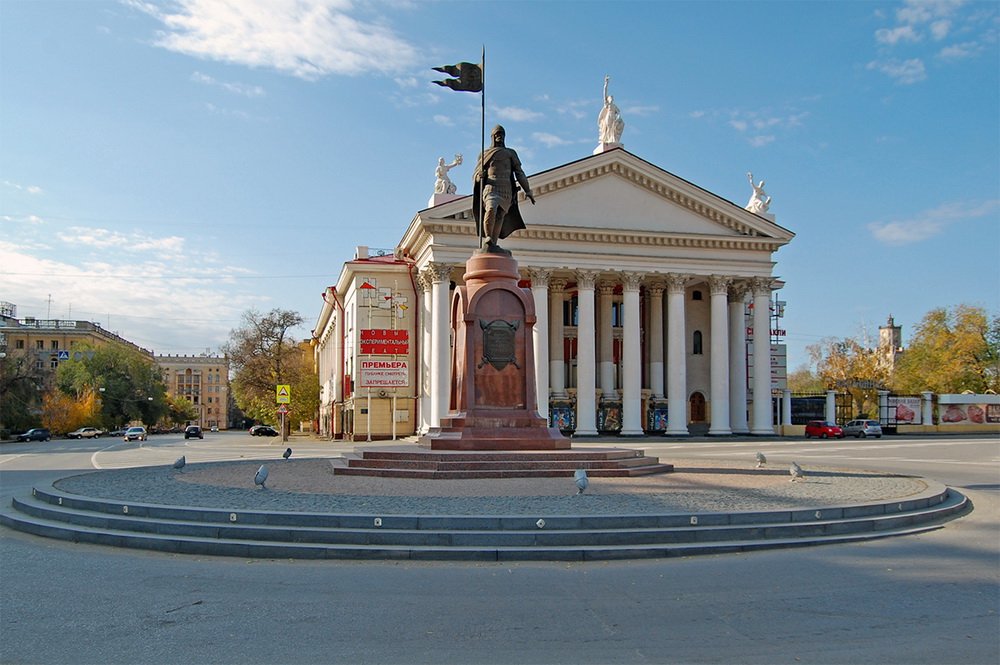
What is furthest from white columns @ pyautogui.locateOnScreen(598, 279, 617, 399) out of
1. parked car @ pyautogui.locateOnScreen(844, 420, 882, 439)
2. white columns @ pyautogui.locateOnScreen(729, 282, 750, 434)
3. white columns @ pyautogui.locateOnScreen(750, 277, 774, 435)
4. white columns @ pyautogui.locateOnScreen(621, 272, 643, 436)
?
parked car @ pyautogui.locateOnScreen(844, 420, 882, 439)

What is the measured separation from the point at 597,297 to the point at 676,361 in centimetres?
831

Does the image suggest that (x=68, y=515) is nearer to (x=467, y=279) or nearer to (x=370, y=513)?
(x=370, y=513)

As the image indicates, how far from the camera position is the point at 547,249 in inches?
1889

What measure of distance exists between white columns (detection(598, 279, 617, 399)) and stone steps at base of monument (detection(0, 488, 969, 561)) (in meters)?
41.4

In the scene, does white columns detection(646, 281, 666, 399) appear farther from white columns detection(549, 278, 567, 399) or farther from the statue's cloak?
the statue's cloak

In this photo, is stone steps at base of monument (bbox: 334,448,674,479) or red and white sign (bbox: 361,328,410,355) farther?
red and white sign (bbox: 361,328,410,355)

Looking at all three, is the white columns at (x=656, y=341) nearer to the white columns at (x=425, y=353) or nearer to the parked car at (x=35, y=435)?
the white columns at (x=425, y=353)

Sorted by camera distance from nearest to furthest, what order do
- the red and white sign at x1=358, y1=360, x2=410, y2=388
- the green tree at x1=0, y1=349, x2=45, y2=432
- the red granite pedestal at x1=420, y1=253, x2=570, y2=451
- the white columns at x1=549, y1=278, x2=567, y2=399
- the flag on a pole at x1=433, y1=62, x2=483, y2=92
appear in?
the red granite pedestal at x1=420, y1=253, x2=570, y2=451
the flag on a pole at x1=433, y1=62, x2=483, y2=92
the red and white sign at x1=358, y1=360, x2=410, y2=388
the white columns at x1=549, y1=278, x2=567, y2=399
the green tree at x1=0, y1=349, x2=45, y2=432

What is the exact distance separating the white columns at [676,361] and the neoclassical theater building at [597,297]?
7 cm

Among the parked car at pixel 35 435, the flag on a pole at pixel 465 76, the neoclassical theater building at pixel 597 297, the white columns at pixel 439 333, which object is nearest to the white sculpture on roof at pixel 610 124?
the neoclassical theater building at pixel 597 297

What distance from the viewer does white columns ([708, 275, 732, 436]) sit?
49688 millimetres

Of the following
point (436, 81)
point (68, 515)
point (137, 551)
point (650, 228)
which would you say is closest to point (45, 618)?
point (137, 551)

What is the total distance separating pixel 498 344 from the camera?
56.0 feet

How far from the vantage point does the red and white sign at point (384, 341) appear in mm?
50156
